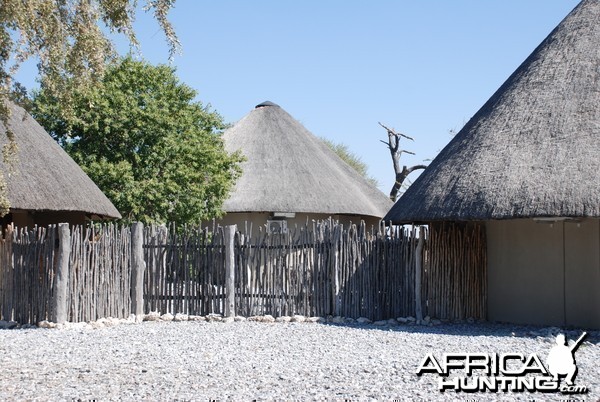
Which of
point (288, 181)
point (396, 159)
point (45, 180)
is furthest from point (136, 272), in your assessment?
point (396, 159)

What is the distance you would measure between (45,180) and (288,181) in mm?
8527

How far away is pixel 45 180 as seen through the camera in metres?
14.3

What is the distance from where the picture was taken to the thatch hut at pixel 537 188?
11.1 meters

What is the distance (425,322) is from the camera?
1230 centimetres

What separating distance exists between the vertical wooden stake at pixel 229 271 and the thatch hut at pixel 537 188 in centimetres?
260

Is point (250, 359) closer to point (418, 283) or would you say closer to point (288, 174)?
point (418, 283)

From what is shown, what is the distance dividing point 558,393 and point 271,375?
8.47 feet

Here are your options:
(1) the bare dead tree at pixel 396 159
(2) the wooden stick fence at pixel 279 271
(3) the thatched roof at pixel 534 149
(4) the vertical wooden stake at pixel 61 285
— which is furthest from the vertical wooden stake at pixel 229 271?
(1) the bare dead tree at pixel 396 159

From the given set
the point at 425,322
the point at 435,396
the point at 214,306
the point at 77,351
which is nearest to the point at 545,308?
the point at 425,322

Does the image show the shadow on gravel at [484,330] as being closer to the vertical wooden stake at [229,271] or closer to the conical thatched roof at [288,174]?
the vertical wooden stake at [229,271]

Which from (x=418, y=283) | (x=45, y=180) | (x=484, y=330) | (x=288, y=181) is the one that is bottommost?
(x=484, y=330)

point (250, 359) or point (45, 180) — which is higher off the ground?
point (45, 180)

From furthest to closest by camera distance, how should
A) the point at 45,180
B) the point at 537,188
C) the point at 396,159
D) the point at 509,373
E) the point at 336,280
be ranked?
1. the point at 396,159
2. the point at 45,180
3. the point at 336,280
4. the point at 537,188
5. the point at 509,373

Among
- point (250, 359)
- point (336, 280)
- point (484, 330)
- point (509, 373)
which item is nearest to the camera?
point (509, 373)
